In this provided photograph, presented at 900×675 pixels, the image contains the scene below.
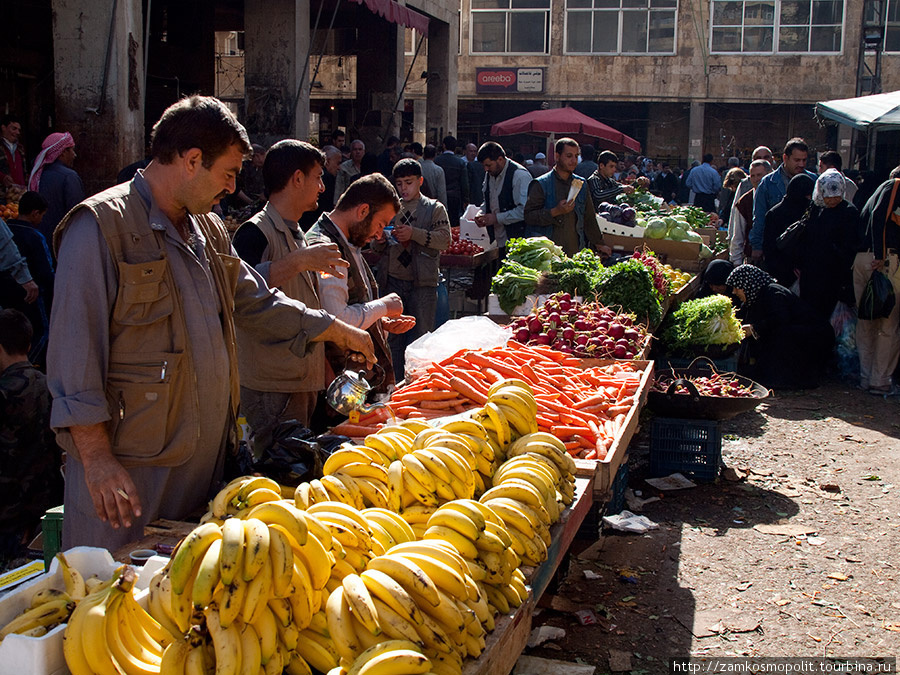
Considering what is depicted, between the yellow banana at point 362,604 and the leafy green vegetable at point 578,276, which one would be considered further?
the leafy green vegetable at point 578,276

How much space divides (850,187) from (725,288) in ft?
11.9

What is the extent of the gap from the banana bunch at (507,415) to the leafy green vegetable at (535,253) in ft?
15.0

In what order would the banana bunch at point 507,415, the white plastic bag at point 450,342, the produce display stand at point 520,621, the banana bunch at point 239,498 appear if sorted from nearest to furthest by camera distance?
the produce display stand at point 520,621 → the banana bunch at point 239,498 → the banana bunch at point 507,415 → the white plastic bag at point 450,342

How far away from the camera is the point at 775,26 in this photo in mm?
29812

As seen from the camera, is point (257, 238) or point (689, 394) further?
point (689, 394)

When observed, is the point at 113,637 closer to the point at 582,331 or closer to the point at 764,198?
the point at 582,331

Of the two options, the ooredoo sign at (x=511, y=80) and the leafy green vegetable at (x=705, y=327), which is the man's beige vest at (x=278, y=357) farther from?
the ooredoo sign at (x=511, y=80)

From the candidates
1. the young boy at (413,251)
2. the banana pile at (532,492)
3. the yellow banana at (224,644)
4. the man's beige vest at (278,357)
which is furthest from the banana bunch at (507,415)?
the young boy at (413,251)

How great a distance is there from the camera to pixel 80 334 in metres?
2.40

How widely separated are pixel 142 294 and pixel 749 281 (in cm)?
741

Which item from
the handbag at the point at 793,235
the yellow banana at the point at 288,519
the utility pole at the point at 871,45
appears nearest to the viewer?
the yellow banana at the point at 288,519

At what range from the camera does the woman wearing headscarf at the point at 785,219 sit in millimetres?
9438

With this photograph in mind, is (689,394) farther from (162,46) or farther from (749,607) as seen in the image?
(162,46)

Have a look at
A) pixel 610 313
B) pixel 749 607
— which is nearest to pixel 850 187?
pixel 610 313
